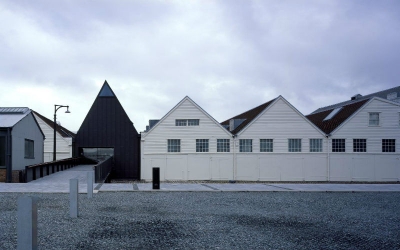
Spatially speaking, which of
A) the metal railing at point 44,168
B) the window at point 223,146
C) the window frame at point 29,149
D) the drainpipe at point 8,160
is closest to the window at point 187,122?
the window at point 223,146

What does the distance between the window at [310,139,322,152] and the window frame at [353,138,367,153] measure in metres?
3.01

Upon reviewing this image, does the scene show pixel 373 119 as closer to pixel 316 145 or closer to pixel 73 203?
pixel 316 145

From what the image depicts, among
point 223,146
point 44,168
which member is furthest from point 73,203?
point 223,146

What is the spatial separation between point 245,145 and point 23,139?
16.7m

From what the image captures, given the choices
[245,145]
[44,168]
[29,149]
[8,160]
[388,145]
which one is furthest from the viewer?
[388,145]

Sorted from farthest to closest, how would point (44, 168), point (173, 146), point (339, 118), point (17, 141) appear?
point (339, 118)
point (173, 146)
point (44, 168)
point (17, 141)

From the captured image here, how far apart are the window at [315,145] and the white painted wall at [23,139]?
70.4 feet

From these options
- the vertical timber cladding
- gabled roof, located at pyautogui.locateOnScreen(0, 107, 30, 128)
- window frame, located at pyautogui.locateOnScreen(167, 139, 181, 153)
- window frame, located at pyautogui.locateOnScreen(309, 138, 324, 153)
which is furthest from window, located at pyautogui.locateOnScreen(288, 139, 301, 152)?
gabled roof, located at pyautogui.locateOnScreen(0, 107, 30, 128)

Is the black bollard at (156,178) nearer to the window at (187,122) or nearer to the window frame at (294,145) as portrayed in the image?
the window at (187,122)

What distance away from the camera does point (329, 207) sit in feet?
47.3

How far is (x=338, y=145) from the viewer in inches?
1298

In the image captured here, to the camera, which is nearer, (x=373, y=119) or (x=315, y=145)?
(x=315, y=145)

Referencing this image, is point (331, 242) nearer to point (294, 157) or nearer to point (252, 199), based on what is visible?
point (252, 199)

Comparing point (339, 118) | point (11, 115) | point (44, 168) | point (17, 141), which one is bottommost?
point (44, 168)
